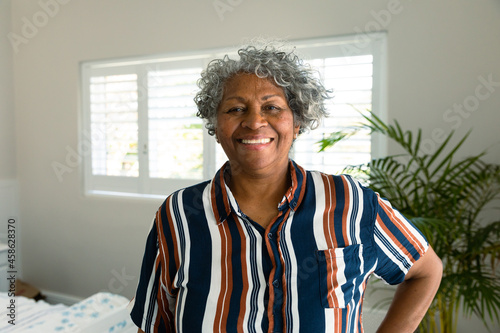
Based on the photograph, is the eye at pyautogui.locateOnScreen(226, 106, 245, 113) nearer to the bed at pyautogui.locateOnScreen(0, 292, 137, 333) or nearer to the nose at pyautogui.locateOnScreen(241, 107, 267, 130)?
the nose at pyautogui.locateOnScreen(241, 107, 267, 130)

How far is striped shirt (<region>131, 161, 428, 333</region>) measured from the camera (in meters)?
0.94

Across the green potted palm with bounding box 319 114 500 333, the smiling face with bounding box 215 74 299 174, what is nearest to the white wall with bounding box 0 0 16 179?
the green potted palm with bounding box 319 114 500 333

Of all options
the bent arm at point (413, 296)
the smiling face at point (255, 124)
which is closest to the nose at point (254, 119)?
the smiling face at point (255, 124)

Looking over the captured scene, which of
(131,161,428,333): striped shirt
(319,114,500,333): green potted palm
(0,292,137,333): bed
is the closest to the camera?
(131,161,428,333): striped shirt

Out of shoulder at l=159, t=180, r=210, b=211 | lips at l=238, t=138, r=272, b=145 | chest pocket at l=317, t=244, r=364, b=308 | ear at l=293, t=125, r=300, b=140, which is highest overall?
ear at l=293, t=125, r=300, b=140

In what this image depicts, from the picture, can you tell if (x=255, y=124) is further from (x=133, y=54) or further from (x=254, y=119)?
(x=133, y=54)

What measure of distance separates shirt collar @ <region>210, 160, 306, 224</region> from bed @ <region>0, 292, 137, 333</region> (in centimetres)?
130

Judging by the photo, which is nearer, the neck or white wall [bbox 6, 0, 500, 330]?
the neck

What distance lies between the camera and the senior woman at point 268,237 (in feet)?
3.09

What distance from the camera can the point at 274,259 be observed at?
37.2 inches

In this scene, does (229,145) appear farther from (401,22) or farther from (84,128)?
(84,128)

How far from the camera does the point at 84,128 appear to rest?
11.7ft

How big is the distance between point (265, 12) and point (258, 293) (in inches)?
87.7

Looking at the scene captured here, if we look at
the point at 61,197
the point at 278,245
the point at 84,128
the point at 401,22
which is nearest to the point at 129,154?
the point at 84,128
